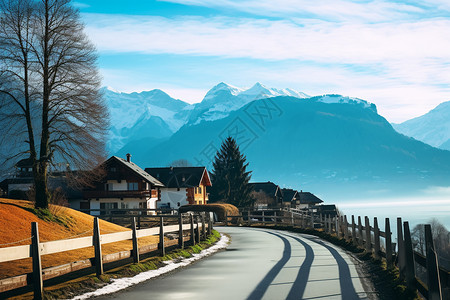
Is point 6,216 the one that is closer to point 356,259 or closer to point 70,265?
point 70,265

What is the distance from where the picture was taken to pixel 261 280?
16719mm

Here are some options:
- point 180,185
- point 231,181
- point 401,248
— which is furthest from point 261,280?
point 231,181

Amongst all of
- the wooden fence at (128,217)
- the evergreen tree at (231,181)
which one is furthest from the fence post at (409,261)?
the evergreen tree at (231,181)

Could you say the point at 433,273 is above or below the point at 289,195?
below

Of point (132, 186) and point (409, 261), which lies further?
point (132, 186)

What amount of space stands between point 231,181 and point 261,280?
3481 inches

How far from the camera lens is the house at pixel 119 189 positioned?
276ft

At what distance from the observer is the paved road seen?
1409 centimetres

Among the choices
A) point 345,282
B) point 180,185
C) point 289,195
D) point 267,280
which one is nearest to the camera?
point 345,282

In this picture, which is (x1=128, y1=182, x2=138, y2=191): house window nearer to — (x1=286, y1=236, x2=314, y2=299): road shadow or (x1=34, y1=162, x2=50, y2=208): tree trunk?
(x1=34, y1=162, x2=50, y2=208): tree trunk

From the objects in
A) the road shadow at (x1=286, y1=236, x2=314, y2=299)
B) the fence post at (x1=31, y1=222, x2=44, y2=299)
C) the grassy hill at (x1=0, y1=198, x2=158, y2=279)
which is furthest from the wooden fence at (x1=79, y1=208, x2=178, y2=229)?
the fence post at (x1=31, y1=222, x2=44, y2=299)

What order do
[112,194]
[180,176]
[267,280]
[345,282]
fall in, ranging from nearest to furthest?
[345,282] < [267,280] < [112,194] < [180,176]

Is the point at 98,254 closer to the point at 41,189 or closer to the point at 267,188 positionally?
the point at 41,189

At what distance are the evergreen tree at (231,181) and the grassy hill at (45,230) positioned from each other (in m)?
71.0
